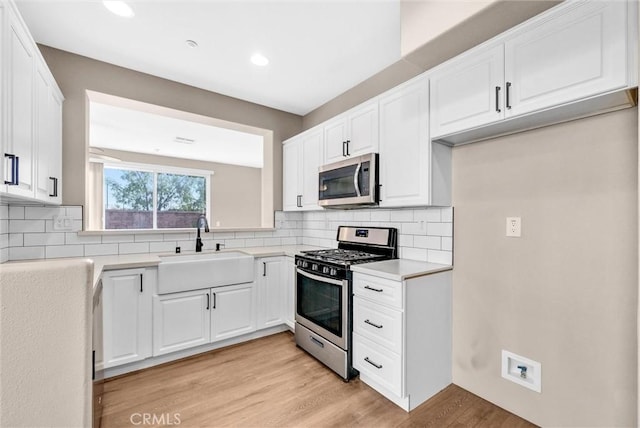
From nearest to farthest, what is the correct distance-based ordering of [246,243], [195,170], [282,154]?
[246,243]
[282,154]
[195,170]

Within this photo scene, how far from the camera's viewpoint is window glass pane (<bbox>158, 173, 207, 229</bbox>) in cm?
671

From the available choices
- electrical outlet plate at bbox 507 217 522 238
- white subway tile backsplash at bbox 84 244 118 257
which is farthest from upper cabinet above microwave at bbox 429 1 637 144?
white subway tile backsplash at bbox 84 244 118 257

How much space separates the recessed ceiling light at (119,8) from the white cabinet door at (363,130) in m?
1.74

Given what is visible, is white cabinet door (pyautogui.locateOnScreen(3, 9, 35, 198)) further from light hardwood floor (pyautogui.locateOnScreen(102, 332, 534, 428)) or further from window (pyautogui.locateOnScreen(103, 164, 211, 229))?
window (pyautogui.locateOnScreen(103, 164, 211, 229))

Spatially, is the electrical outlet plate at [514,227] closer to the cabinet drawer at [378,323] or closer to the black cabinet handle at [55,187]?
the cabinet drawer at [378,323]

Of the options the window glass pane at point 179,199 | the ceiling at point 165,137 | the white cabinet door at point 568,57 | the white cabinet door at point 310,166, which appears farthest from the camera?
the window glass pane at point 179,199

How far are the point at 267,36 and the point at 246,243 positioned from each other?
2113mm

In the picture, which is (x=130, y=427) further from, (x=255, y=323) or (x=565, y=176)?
(x=565, y=176)

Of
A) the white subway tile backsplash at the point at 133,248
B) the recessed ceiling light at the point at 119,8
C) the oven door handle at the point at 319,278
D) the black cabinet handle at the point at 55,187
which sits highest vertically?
the recessed ceiling light at the point at 119,8

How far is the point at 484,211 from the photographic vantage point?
2000 mm

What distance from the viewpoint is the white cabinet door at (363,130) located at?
243cm

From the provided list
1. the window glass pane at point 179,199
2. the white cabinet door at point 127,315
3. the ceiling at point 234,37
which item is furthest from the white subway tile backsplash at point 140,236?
the window glass pane at point 179,199

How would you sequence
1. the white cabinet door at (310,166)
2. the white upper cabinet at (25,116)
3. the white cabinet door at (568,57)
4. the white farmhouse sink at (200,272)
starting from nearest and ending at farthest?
the white cabinet door at (568,57)
the white upper cabinet at (25,116)
the white farmhouse sink at (200,272)
the white cabinet door at (310,166)

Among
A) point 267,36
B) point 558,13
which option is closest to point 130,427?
point 267,36
